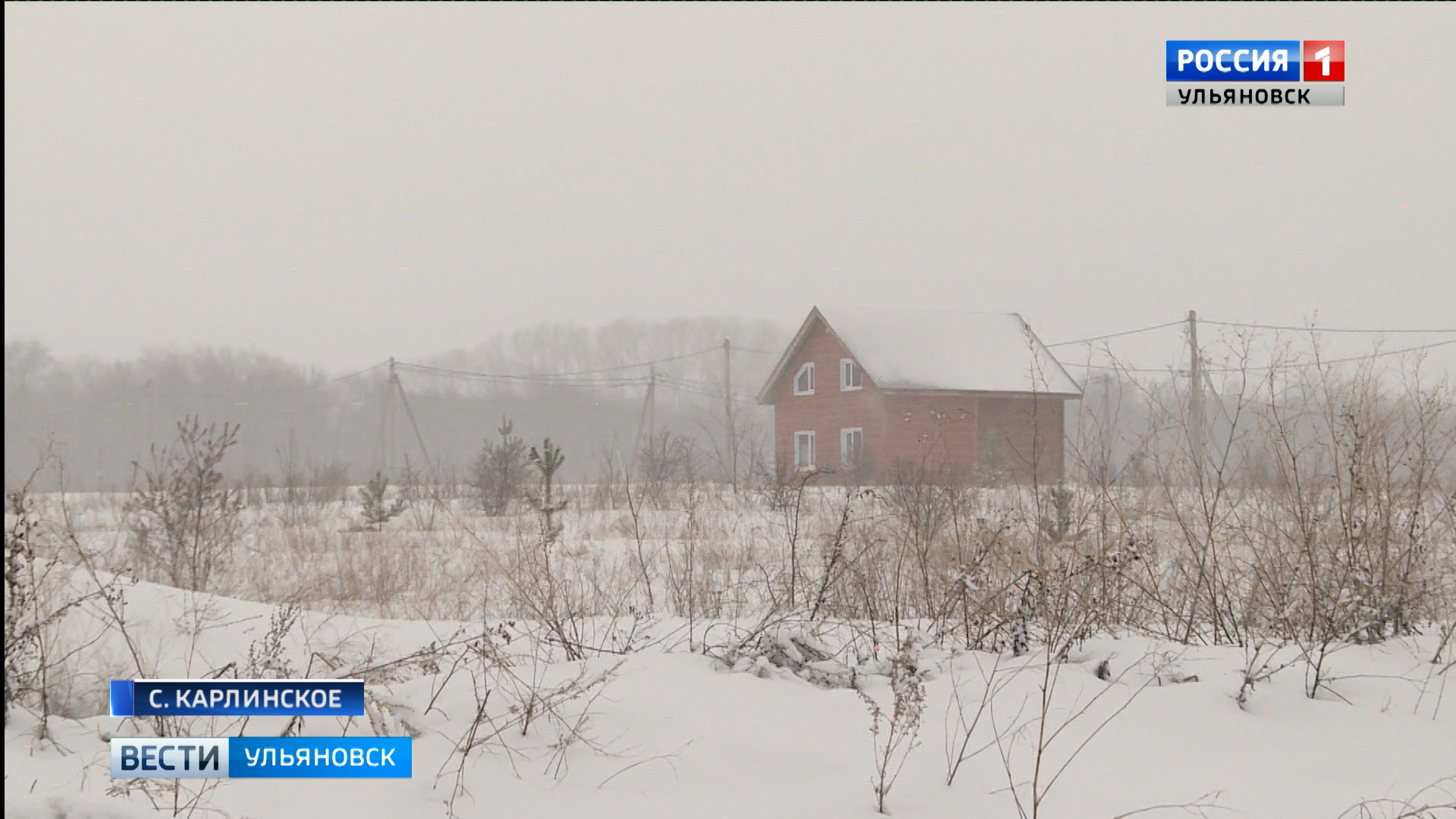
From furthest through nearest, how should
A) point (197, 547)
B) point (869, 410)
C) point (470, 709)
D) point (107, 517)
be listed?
point (869, 410) < point (107, 517) < point (197, 547) < point (470, 709)

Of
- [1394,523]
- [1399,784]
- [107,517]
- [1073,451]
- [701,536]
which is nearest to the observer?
[1399,784]

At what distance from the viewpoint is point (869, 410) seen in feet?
74.6

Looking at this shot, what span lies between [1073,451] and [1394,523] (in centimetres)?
139

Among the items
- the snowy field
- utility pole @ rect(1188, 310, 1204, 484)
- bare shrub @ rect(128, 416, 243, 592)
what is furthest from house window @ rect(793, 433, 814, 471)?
the snowy field

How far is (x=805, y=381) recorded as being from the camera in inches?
990

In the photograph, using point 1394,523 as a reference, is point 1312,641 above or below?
below

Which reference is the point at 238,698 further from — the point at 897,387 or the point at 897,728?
the point at 897,387

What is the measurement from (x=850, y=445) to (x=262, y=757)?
69.8 ft

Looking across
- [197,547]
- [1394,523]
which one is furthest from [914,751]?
[197,547]

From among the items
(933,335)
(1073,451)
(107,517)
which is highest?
(933,335)

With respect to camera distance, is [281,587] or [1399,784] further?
[281,587]

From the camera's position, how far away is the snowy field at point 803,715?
2.46m

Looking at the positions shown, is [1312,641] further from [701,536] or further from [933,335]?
[933,335]

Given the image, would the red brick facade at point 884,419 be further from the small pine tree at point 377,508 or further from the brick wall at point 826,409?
the small pine tree at point 377,508
